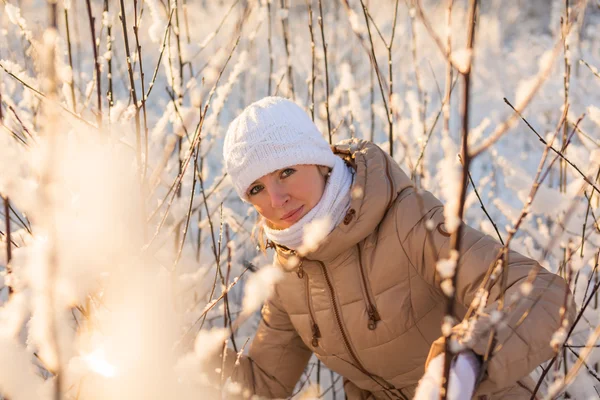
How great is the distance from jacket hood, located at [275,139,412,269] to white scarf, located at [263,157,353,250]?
0.10 feet

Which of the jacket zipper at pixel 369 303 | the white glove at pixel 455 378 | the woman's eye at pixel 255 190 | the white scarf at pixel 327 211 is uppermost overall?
the woman's eye at pixel 255 190

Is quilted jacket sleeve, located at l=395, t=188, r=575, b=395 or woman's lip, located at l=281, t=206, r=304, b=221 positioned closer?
quilted jacket sleeve, located at l=395, t=188, r=575, b=395

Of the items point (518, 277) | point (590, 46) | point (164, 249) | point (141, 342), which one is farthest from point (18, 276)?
point (590, 46)

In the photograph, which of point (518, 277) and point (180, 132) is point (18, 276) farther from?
point (518, 277)

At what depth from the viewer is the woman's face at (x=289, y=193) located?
109cm

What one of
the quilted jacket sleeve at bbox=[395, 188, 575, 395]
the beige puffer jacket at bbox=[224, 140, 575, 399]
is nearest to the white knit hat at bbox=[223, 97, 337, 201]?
the beige puffer jacket at bbox=[224, 140, 575, 399]

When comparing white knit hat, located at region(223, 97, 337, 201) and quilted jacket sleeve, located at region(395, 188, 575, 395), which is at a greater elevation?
white knit hat, located at region(223, 97, 337, 201)

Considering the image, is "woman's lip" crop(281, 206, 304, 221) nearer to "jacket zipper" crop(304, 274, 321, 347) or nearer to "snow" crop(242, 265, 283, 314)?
"jacket zipper" crop(304, 274, 321, 347)

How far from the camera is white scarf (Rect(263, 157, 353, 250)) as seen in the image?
1.08m

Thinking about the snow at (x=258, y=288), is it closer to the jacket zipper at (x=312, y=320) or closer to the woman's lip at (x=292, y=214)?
the woman's lip at (x=292, y=214)

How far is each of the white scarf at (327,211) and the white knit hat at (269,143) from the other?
0.05 metres

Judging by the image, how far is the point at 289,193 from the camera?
1.09 m

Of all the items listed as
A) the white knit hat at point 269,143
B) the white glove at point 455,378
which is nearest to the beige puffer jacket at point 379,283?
the white knit hat at point 269,143

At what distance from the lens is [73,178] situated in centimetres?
62
